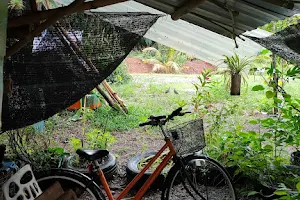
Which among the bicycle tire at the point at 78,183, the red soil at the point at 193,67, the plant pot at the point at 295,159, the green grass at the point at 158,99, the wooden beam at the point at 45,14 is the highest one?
the wooden beam at the point at 45,14

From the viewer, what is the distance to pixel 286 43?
217cm

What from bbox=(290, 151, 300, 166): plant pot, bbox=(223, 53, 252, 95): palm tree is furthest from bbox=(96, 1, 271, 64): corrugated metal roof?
bbox=(290, 151, 300, 166): plant pot

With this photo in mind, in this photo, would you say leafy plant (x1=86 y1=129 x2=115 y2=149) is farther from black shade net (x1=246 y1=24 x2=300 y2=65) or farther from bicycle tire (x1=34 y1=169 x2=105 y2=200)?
black shade net (x1=246 y1=24 x2=300 y2=65)

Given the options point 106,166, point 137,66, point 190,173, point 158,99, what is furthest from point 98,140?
point 137,66

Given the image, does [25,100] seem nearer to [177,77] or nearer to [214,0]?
[214,0]

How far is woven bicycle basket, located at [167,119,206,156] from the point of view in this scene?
2.14 meters

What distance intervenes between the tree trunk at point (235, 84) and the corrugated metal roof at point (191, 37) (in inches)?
42.8

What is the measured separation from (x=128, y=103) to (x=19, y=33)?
440 cm

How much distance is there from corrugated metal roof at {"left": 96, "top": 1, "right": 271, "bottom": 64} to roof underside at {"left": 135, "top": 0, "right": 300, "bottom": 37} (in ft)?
3.17

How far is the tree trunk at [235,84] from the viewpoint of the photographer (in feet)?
19.9

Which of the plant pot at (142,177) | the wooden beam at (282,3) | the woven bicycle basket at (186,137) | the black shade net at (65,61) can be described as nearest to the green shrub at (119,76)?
the plant pot at (142,177)

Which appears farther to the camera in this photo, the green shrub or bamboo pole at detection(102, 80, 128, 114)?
the green shrub

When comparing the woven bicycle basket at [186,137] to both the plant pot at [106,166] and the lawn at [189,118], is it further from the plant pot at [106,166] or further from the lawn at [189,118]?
the plant pot at [106,166]

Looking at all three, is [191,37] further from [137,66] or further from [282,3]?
[137,66]
